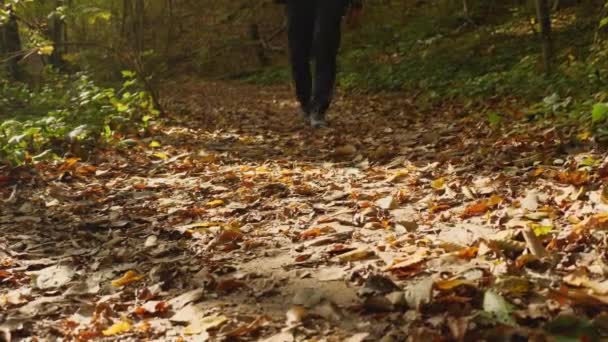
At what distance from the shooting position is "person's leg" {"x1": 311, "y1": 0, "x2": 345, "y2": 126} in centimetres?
516

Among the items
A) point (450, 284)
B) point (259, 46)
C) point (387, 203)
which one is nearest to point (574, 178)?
point (387, 203)


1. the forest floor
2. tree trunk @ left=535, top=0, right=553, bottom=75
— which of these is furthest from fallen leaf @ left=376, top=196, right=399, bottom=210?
tree trunk @ left=535, top=0, right=553, bottom=75

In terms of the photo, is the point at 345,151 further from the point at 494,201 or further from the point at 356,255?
the point at 356,255

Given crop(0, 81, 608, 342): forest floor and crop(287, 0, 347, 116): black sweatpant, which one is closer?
crop(0, 81, 608, 342): forest floor

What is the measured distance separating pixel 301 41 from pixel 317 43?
297 mm

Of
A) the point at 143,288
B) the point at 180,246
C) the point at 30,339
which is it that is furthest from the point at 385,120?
the point at 30,339

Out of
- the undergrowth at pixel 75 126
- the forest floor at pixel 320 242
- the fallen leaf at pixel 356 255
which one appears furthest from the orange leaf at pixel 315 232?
the undergrowth at pixel 75 126

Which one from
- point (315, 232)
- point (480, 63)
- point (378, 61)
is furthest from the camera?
point (378, 61)

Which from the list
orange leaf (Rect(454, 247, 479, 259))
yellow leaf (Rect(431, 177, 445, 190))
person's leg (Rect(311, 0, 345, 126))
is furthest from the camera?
person's leg (Rect(311, 0, 345, 126))

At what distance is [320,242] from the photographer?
7.93 ft

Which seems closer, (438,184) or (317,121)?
(438,184)

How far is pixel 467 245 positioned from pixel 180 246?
1.20 m

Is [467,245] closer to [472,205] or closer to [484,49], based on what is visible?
[472,205]

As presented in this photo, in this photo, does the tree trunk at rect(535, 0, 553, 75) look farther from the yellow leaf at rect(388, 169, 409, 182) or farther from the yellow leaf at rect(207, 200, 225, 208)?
the yellow leaf at rect(207, 200, 225, 208)
